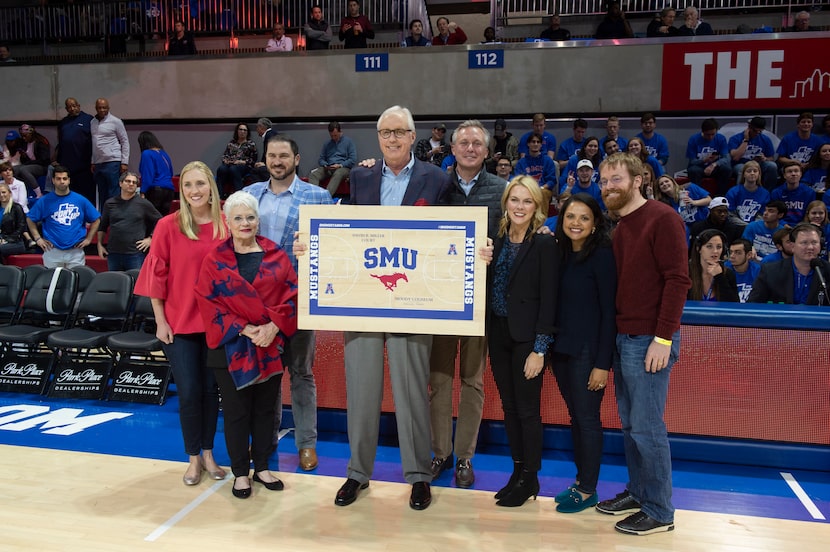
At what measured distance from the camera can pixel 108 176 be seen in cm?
952

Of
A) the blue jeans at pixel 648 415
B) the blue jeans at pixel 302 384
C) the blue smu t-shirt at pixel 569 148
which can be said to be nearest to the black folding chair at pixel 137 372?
the blue jeans at pixel 302 384

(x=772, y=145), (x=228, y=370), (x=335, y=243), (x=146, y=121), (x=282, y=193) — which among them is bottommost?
(x=228, y=370)

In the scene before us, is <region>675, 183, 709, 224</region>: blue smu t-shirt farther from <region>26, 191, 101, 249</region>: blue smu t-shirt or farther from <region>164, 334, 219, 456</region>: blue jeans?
<region>26, 191, 101, 249</region>: blue smu t-shirt

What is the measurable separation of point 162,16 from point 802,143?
1192 centimetres

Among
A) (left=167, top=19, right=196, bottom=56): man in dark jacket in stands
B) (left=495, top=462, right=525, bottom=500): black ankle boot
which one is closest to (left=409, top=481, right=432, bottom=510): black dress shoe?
(left=495, top=462, right=525, bottom=500): black ankle boot

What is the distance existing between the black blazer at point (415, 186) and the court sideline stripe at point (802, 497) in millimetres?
2404

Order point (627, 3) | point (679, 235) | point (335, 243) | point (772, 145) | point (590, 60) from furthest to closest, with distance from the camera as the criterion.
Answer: point (627, 3) < point (590, 60) < point (772, 145) < point (335, 243) < point (679, 235)

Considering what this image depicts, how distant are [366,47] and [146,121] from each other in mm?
4555

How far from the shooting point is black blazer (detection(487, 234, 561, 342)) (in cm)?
305

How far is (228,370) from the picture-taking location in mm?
3326

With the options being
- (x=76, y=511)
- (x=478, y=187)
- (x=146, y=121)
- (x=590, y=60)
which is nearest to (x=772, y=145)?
(x=590, y=60)

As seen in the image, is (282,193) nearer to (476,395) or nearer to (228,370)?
(228,370)

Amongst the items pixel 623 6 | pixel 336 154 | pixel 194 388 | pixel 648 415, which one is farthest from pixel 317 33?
pixel 648 415

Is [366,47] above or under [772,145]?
above
